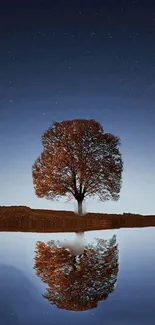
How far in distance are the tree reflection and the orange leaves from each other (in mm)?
27276

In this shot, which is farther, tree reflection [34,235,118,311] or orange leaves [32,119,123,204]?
orange leaves [32,119,123,204]

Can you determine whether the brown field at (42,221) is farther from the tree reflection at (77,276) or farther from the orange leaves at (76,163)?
the tree reflection at (77,276)

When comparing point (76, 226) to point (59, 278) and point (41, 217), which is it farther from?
point (59, 278)

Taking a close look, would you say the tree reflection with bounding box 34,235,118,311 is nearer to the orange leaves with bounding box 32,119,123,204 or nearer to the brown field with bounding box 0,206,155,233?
the brown field with bounding box 0,206,155,233

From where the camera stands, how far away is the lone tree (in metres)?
45.2

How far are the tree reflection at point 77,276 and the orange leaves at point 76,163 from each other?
27.3 metres

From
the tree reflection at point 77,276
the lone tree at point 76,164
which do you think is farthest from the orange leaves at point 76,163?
the tree reflection at point 77,276

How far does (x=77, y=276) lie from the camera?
1201cm

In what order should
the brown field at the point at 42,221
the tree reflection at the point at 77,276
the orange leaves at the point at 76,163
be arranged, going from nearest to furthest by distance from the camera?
the tree reflection at the point at 77,276
the brown field at the point at 42,221
the orange leaves at the point at 76,163

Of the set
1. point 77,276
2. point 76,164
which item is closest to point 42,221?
point 76,164

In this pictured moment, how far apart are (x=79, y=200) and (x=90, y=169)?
3491 millimetres

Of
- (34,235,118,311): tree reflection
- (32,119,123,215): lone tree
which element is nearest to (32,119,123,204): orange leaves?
(32,119,123,215): lone tree

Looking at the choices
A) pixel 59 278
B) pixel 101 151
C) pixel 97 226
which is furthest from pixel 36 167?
pixel 59 278

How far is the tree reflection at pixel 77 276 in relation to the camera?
9562 mm
